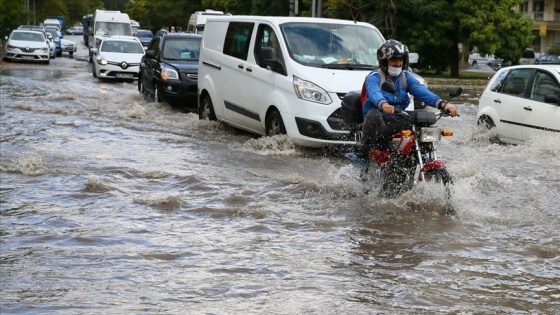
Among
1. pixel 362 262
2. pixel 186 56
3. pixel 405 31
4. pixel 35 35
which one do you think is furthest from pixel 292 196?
pixel 405 31

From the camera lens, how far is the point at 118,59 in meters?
29.8

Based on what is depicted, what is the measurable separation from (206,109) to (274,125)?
3075mm

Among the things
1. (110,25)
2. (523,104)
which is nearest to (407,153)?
(523,104)

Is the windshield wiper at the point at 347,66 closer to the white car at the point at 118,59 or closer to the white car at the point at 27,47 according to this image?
the white car at the point at 118,59

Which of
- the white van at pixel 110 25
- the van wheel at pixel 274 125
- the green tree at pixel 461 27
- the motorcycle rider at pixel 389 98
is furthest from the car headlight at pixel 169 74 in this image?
the white van at pixel 110 25

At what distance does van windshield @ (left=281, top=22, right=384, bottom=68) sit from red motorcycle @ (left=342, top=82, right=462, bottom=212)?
404cm

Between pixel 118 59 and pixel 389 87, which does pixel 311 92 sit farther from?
pixel 118 59

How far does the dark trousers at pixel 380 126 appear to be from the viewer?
8704 mm

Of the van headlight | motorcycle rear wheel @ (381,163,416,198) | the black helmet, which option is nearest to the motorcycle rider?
the black helmet

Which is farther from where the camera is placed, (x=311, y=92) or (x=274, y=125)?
(x=274, y=125)

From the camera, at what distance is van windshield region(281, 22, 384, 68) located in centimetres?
1353

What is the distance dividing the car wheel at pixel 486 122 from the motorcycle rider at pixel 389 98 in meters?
6.67

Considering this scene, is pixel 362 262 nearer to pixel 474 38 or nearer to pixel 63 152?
pixel 63 152

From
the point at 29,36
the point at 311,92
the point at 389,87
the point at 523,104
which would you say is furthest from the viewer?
the point at 29,36
